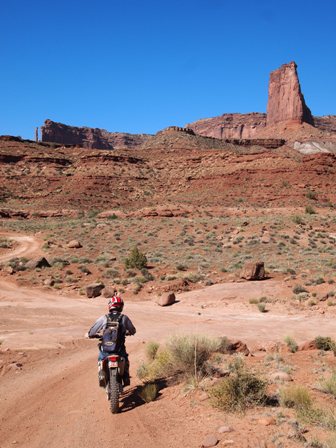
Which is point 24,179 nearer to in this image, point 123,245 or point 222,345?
point 123,245

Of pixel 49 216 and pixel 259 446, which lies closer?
pixel 259 446

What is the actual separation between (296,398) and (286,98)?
138 metres

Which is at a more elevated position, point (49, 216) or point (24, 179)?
point (24, 179)

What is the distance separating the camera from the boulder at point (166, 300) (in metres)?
16.9

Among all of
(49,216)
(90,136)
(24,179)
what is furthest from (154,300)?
(90,136)

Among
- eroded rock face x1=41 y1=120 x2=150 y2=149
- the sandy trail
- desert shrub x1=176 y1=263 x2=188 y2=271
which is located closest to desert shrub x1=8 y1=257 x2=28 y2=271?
the sandy trail

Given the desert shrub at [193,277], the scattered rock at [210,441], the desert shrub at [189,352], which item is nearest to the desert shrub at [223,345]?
the desert shrub at [189,352]

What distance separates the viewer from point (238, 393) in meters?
5.77

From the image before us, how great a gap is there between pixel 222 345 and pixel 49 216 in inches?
1933

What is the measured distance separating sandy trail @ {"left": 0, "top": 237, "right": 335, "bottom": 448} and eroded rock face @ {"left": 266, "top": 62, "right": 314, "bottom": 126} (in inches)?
4754

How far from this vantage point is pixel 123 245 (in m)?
30.9

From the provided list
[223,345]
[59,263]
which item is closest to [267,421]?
[223,345]

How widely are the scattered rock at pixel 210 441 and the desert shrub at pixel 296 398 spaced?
50.4 inches

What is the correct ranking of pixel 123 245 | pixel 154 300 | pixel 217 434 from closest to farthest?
pixel 217 434 < pixel 154 300 < pixel 123 245
